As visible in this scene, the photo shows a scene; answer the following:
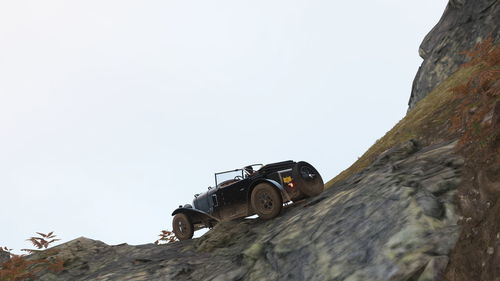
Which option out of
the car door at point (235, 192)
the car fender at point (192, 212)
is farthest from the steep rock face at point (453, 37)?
the car fender at point (192, 212)

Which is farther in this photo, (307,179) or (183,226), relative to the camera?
(183,226)

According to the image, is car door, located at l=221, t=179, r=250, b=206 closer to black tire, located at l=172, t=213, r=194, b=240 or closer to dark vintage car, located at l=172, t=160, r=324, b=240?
dark vintage car, located at l=172, t=160, r=324, b=240

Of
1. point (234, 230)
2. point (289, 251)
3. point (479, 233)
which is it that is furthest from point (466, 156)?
point (234, 230)

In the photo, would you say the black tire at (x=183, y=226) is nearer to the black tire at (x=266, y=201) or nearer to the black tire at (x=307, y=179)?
the black tire at (x=266, y=201)

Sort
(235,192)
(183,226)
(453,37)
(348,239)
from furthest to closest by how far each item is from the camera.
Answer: (453,37) → (183,226) → (235,192) → (348,239)

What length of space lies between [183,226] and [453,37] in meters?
22.3

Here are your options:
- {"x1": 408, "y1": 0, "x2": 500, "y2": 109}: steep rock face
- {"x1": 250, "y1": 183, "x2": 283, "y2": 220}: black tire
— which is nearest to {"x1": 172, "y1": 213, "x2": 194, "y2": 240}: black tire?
{"x1": 250, "y1": 183, "x2": 283, "y2": 220}: black tire

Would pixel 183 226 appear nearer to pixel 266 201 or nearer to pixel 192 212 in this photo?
pixel 192 212

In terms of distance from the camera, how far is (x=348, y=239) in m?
7.36

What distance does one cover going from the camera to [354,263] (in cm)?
673

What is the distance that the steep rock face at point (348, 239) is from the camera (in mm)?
6277

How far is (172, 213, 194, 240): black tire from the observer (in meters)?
14.1

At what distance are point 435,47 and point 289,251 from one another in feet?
82.2

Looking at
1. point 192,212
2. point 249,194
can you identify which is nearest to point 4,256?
point 192,212
